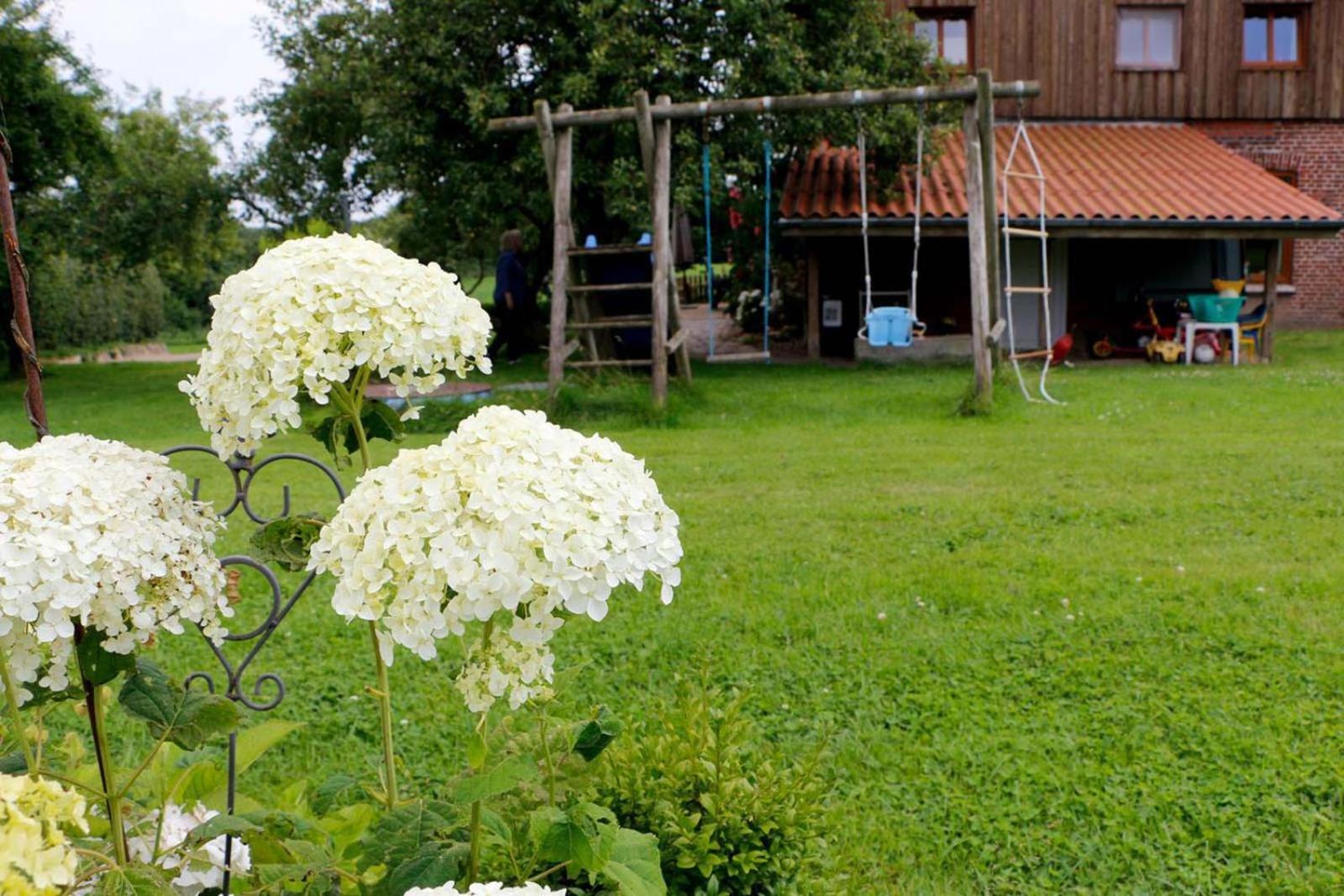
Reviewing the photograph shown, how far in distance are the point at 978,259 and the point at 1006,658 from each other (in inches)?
255

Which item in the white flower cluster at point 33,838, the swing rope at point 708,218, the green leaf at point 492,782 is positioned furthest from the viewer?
the swing rope at point 708,218

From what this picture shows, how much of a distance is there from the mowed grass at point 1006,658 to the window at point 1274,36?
13880 mm

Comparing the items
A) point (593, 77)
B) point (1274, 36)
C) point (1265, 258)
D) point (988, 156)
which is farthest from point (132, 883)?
point (1274, 36)

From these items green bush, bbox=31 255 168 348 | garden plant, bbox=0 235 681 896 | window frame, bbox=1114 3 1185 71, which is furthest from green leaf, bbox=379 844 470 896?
green bush, bbox=31 255 168 348

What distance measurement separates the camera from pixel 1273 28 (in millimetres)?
19359

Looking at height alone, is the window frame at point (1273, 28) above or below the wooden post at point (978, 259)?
above

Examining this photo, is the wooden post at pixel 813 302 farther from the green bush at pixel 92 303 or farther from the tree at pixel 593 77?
the green bush at pixel 92 303

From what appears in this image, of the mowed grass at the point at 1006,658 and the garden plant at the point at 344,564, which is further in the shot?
the mowed grass at the point at 1006,658

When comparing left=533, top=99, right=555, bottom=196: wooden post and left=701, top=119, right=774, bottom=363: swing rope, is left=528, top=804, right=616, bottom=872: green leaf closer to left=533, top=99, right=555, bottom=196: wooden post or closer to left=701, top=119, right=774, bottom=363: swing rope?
left=701, top=119, right=774, bottom=363: swing rope

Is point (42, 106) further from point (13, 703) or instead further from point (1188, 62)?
point (13, 703)

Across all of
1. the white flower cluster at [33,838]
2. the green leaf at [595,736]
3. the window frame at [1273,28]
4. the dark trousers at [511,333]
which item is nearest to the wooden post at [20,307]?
the white flower cluster at [33,838]

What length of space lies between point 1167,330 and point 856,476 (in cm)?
1002

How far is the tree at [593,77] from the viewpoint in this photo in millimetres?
13797

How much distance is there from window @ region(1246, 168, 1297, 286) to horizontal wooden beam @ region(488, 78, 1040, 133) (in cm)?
1003
